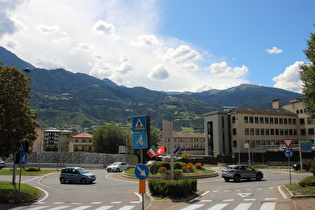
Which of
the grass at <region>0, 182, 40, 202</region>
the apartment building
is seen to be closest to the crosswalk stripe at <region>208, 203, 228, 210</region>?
the grass at <region>0, 182, 40, 202</region>

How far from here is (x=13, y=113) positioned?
1636 centimetres

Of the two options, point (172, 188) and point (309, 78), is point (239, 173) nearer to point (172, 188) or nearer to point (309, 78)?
point (309, 78)

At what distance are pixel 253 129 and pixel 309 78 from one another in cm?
5195

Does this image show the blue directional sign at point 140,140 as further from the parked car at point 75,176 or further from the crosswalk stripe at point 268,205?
the parked car at point 75,176

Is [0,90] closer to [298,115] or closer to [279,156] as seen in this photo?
[279,156]

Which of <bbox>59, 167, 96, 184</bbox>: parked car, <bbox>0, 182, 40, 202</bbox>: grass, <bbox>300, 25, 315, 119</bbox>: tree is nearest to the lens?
<bbox>0, 182, 40, 202</bbox>: grass

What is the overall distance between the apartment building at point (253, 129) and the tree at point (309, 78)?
46.8 m

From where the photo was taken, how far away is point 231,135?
73000 mm

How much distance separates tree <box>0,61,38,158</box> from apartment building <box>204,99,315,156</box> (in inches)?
2346

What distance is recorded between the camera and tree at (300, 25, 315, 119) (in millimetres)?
21297

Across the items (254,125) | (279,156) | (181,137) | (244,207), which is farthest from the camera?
(181,137)

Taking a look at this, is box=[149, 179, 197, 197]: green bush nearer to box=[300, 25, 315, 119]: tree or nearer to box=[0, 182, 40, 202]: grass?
box=[0, 182, 40, 202]: grass

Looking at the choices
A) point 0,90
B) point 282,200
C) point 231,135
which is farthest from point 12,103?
point 231,135

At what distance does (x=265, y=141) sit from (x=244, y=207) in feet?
218
